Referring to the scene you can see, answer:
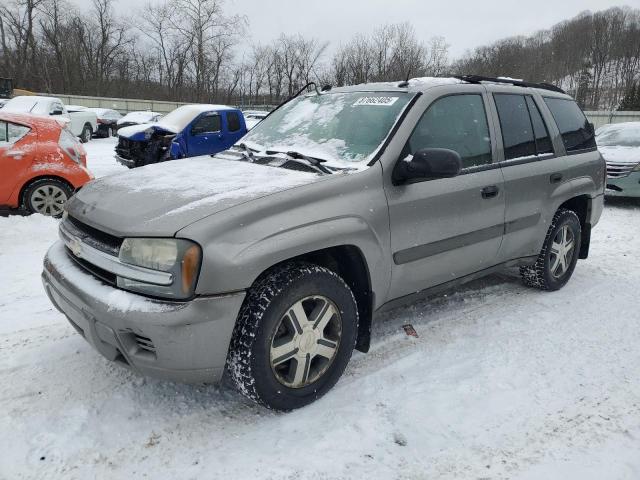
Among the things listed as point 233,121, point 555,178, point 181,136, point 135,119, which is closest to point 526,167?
point 555,178

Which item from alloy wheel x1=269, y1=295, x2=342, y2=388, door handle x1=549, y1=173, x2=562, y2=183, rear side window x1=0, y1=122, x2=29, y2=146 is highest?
rear side window x1=0, y1=122, x2=29, y2=146

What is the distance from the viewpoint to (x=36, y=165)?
6.46m

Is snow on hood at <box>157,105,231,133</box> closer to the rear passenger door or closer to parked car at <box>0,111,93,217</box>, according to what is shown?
parked car at <box>0,111,93,217</box>

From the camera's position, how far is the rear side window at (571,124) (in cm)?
436

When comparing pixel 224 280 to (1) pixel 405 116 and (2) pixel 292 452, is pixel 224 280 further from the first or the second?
(1) pixel 405 116

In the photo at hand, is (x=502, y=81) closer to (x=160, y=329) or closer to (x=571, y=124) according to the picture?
(x=571, y=124)

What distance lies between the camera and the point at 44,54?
45.9 meters

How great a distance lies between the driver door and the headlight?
1.25 meters

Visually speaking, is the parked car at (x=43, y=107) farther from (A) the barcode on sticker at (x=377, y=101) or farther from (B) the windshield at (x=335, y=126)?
(A) the barcode on sticker at (x=377, y=101)

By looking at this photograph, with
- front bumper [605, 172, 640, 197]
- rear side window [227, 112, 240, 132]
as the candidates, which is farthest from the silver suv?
rear side window [227, 112, 240, 132]

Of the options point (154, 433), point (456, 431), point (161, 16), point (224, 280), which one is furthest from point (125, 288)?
point (161, 16)

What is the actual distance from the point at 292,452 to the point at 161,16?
169 feet

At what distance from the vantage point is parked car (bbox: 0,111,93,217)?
20.8ft

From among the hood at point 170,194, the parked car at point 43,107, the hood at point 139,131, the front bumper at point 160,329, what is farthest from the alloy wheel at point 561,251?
the parked car at point 43,107
